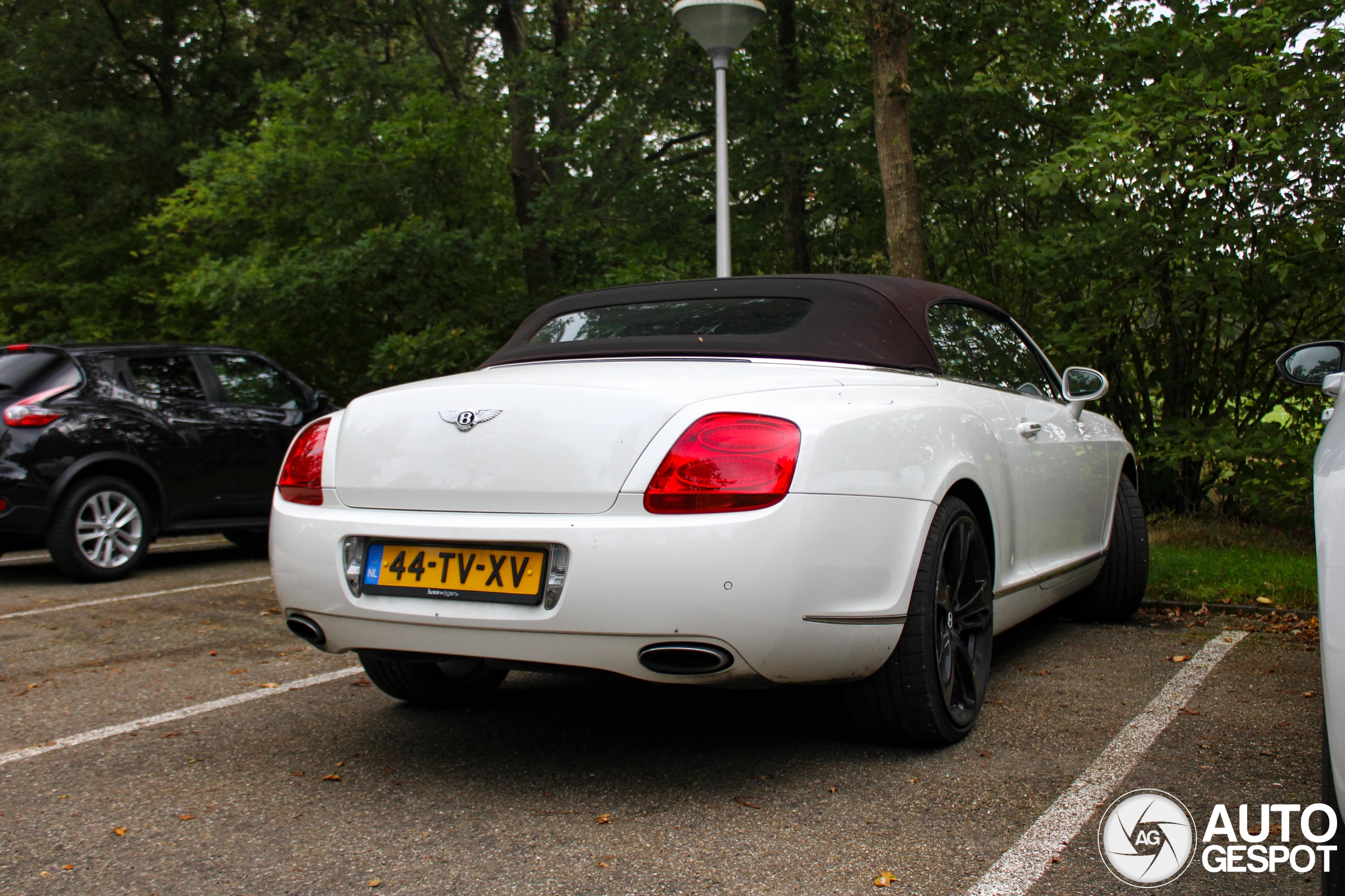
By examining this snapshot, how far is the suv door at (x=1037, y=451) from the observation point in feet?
13.7

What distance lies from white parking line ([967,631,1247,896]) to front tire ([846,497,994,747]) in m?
0.41

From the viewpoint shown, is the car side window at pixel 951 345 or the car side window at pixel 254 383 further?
the car side window at pixel 254 383

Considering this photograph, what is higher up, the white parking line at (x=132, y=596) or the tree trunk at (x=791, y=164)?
Answer: the tree trunk at (x=791, y=164)

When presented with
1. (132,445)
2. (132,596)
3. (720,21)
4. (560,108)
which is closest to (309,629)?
(132,596)

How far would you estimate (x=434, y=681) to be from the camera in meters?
4.05

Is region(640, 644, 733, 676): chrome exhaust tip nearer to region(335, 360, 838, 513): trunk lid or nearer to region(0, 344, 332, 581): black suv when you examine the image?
region(335, 360, 838, 513): trunk lid

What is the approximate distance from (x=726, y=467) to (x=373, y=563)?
103 cm

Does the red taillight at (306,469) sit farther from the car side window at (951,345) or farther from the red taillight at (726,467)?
the car side window at (951,345)

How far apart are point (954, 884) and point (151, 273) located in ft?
56.7

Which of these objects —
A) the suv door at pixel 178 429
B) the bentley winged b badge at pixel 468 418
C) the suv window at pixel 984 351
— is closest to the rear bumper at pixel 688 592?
the bentley winged b badge at pixel 468 418

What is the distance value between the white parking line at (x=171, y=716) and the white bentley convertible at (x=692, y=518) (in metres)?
0.64

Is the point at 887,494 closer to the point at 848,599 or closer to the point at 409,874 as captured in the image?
the point at 848,599

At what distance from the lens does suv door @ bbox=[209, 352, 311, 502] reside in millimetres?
8758

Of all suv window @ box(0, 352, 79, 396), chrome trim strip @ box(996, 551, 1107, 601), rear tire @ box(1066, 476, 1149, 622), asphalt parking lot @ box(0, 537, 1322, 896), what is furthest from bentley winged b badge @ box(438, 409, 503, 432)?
suv window @ box(0, 352, 79, 396)
